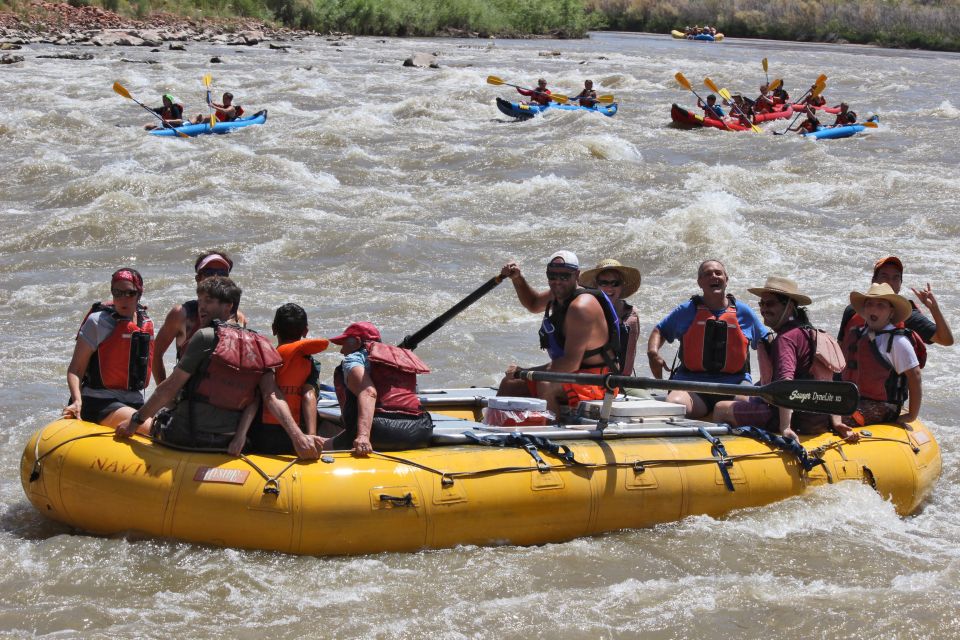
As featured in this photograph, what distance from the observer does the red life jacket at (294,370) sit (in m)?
5.18

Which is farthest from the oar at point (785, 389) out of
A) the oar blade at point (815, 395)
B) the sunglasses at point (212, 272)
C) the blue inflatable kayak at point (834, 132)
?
the blue inflatable kayak at point (834, 132)

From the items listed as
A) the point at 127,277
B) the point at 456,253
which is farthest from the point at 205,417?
the point at 456,253

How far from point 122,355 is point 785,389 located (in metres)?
2.99

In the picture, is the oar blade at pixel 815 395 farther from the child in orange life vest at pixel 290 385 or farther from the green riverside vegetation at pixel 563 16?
the green riverside vegetation at pixel 563 16

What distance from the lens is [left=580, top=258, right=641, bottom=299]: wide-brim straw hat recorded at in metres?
6.39

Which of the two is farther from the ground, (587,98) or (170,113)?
(587,98)

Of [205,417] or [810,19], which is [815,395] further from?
[810,19]

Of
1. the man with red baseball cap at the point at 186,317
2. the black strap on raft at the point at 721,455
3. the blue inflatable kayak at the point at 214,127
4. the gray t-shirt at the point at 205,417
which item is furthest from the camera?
the blue inflatable kayak at the point at 214,127

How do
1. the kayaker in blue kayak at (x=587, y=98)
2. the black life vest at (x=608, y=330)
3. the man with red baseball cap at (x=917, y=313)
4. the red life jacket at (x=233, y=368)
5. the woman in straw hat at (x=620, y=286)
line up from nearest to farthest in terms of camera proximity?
1. the red life jacket at (x=233, y=368)
2. the black life vest at (x=608, y=330)
3. the man with red baseball cap at (x=917, y=313)
4. the woman in straw hat at (x=620, y=286)
5. the kayaker in blue kayak at (x=587, y=98)

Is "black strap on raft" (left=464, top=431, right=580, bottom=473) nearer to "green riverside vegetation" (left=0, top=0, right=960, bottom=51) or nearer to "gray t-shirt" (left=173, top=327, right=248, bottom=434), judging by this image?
"gray t-shirt" (left=173, top=327, right=248, bottom=434)

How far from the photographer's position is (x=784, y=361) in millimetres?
5719

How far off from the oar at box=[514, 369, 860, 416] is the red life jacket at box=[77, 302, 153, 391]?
1.94 metres

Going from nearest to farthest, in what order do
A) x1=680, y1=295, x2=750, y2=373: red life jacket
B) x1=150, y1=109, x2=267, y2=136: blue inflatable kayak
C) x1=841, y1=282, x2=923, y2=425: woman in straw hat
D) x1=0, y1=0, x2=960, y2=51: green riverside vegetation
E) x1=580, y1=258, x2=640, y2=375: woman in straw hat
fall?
x1=841, y1=282, x2=923, y2=425: woman in straw hat → x1=680, y1=295, x2=750, y2=373: red life jacket → x1=580, y1=258, x2=640, y2=375: woman in straw hat → x1=150, y1=109, x2=267, y2=136: blue inflatable kayak → x1=0, y1=0, x2=960, y2=51: green riverside vegetation

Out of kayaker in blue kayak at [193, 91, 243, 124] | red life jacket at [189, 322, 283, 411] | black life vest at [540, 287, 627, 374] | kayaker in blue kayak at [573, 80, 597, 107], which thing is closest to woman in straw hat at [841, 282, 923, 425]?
black life vest at [540, 287, 627, 374]
